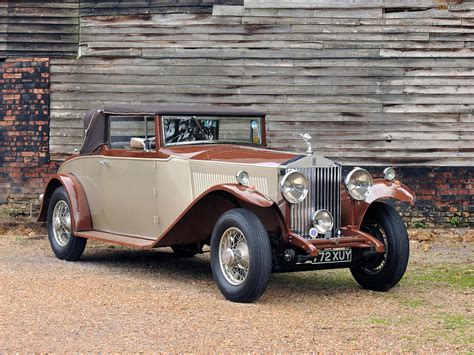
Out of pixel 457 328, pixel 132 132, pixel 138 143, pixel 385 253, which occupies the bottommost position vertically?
pixel 457 328

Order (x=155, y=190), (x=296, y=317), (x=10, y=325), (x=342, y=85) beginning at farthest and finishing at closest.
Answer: (x=342, y=85) < (x=155, y=190) < (x=296, y=317) < (x=10, y=325)

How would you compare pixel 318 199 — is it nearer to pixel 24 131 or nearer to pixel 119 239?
pixel 119 239

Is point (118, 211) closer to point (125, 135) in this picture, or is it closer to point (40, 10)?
point (125, 135)

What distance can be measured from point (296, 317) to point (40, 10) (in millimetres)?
8384

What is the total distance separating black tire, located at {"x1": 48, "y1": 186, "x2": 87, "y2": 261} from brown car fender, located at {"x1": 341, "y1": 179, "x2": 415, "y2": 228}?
10.5 feet

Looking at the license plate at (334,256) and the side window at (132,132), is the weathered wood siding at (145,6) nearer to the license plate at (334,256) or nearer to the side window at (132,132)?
the side window at (132,132)

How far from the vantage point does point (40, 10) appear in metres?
13.8

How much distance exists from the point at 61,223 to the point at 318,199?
11.7 ft

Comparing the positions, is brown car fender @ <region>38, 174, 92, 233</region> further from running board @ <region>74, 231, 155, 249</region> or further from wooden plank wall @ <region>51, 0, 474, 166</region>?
wooden plank wall @ <region>51, 0, 474, 166</region>

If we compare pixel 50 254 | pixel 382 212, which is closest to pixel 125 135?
pixel 50 254

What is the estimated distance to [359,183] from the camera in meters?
8.27

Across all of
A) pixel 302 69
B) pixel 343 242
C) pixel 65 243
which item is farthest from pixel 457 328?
pixel 302 69

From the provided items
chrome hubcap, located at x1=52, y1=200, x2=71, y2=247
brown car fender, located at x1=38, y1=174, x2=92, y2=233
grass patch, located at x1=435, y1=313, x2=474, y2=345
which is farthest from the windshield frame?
grass patch, located at x1=435, y1=313, x2=474, y2=345

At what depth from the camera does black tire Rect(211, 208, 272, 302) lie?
24.2ft
